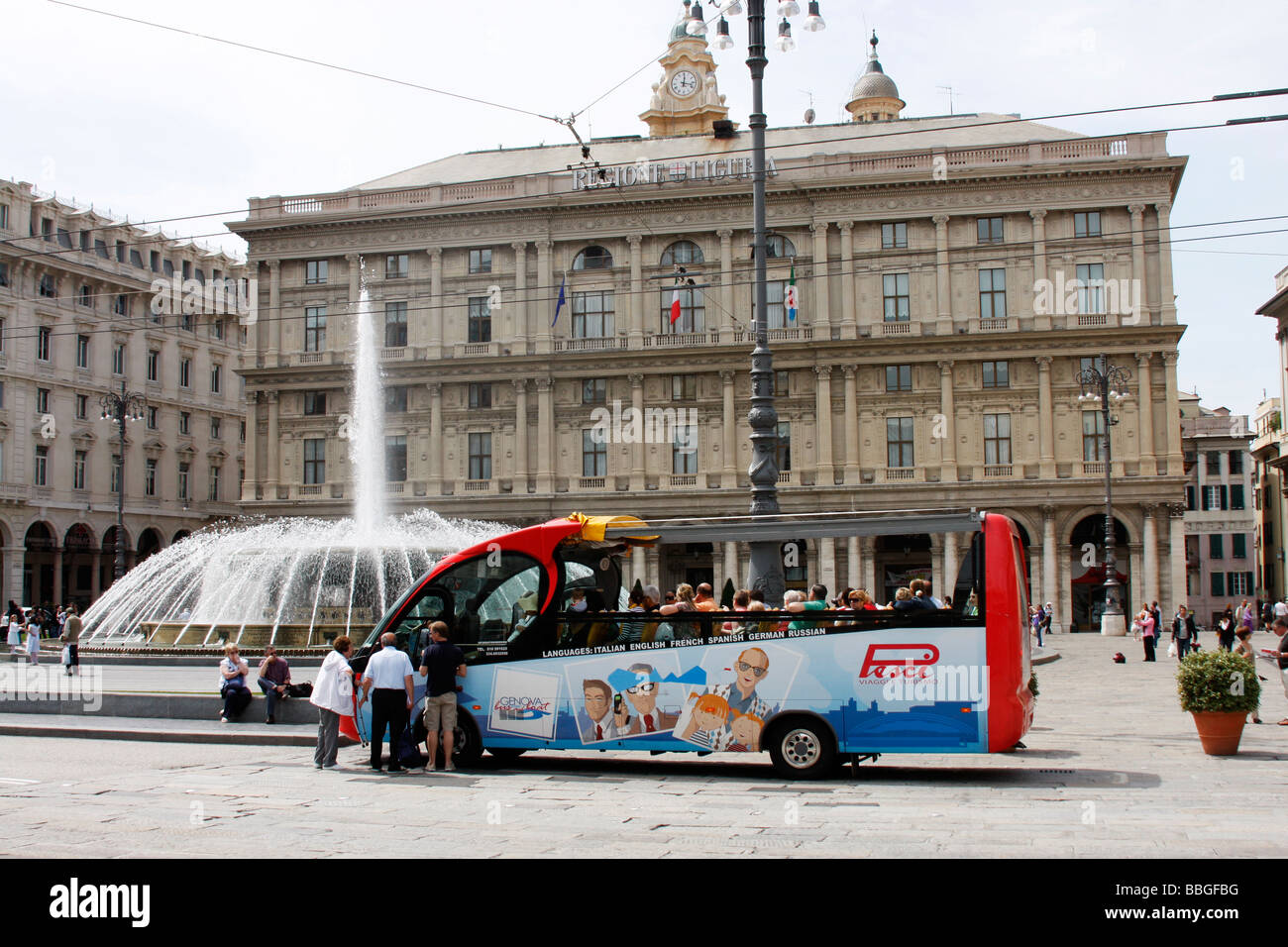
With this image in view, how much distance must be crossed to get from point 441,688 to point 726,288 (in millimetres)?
41197

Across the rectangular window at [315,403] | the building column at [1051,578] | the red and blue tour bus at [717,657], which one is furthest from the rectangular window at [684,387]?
the red and blue tour bus at [717,657]

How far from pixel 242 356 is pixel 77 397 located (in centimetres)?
1077

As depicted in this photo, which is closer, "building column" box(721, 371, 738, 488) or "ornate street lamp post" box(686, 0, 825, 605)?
"ornate street lamp post" box(686, 0, 825, 605)

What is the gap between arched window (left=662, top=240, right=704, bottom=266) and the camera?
5316 centimetres

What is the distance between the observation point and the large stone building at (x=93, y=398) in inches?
2274

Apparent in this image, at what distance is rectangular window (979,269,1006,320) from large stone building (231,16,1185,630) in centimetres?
10

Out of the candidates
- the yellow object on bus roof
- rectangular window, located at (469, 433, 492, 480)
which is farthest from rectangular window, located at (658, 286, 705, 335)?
the yellow object on bus roof

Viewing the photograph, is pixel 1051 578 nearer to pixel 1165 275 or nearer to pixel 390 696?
pixel 1165 275

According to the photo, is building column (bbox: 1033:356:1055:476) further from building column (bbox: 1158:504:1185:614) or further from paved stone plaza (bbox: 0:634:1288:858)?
paved stone plaza (bbox: 0:634:1288:858)

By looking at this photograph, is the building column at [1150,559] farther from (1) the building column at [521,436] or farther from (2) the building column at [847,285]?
(1) the building column at [521,436]

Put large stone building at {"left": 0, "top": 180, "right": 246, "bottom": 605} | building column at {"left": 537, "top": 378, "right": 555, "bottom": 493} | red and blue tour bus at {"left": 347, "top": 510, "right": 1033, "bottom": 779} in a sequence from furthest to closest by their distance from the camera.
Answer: large stone building at {"left": 0, "top": 180, "right": 246, "bottom": 605} < building column at {"left": 537, "top": 378, "right": 555, "bottom": 493} < red and blue tour bus at {"left": 347, "top": 510, "right": 1033, "bottom": 779}
